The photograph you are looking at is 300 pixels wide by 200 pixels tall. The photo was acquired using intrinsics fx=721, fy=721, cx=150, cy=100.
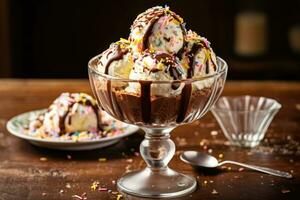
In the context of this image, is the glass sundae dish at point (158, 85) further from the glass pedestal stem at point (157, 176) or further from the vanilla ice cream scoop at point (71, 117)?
the vanilla ice cream scoop at point (71, 117)

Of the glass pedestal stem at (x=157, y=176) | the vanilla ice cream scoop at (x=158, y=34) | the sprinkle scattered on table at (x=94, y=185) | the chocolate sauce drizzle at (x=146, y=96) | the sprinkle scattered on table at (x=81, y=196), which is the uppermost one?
the vanilla ice cream scoop at (x=158, y=34)

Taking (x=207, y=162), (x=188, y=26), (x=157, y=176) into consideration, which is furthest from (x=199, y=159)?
(x=188, y=26)

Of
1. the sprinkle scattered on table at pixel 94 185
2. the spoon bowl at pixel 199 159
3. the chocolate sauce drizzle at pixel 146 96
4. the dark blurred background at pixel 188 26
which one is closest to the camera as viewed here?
the chocolate sauce drizzle at pixel 146 96

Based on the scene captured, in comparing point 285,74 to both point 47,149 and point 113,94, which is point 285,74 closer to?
point 47,149

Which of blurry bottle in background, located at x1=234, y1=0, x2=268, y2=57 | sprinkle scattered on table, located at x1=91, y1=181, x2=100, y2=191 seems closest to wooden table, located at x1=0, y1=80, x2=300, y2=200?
sprinkle scattered on table, located at x1=91, y1=181, x2=100, y2=191

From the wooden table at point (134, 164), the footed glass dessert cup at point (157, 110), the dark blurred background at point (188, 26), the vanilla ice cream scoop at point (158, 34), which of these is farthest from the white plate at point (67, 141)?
the dark blurred background at point (188, 26)

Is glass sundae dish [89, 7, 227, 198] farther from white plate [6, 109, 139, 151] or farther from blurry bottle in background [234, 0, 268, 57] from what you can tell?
blurry bottle in background [234, 0, 268, 57]
